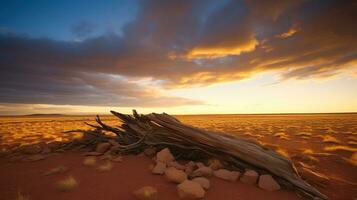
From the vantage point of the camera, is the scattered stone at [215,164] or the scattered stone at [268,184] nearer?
the scattered stone at [268,184]

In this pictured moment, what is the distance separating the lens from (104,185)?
17.5 ft

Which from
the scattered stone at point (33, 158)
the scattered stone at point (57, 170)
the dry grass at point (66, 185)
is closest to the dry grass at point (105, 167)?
the scattered stone at point (57, 170)

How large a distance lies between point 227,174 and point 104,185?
10.6 feet

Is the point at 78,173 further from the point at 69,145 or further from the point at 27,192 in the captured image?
the point at 69,145

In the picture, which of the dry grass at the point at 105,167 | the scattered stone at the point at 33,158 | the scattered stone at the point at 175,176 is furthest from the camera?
the scattered stone at the point at 33,158

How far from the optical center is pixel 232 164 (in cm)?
689

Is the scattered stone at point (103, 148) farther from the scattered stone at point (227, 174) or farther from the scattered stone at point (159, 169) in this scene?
the scattered stone at point (227, 174)

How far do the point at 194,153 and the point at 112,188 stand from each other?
11.0 feet

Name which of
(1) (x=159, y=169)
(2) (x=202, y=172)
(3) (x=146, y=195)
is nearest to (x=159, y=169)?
(1) (x=159, y=169)

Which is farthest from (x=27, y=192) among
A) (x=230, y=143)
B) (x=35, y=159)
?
(x=230, y=143)

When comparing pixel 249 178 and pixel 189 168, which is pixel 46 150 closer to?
pixel 189 168

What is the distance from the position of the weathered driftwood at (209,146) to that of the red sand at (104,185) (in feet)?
1.90

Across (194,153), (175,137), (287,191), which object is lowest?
(287,191)

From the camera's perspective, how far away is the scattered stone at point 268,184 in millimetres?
5457
